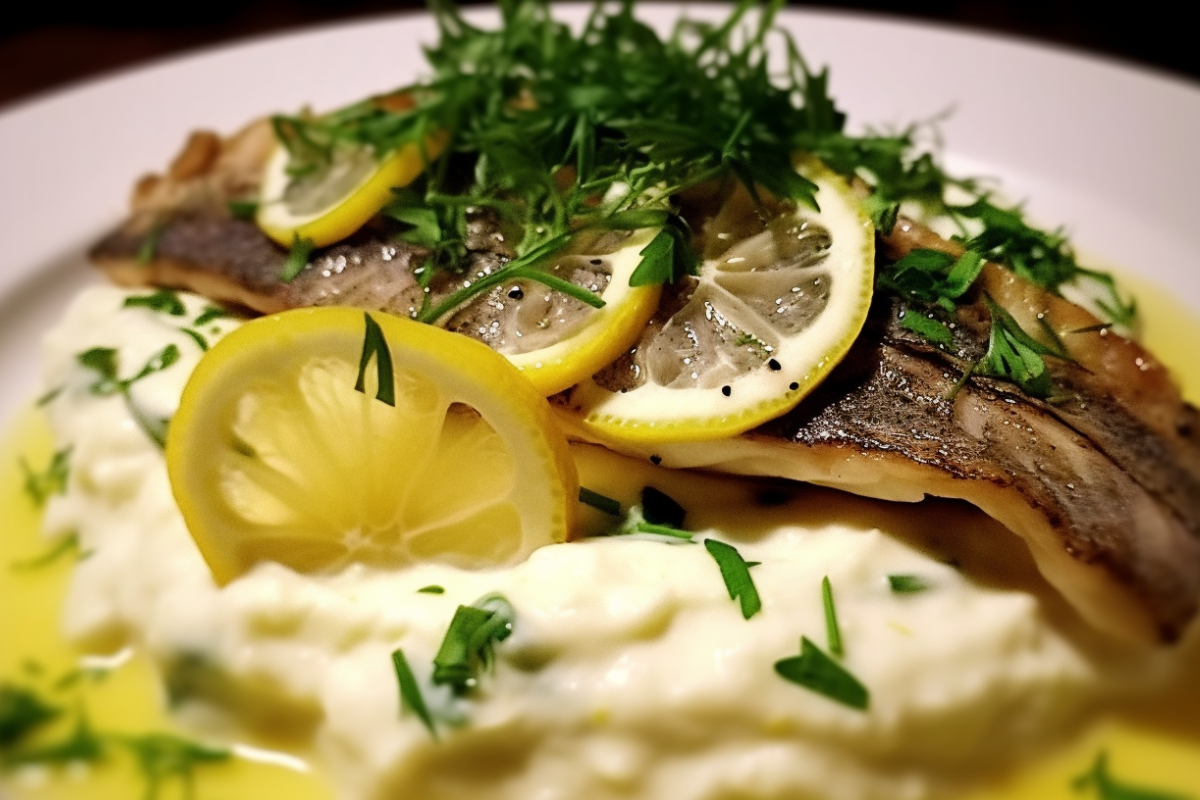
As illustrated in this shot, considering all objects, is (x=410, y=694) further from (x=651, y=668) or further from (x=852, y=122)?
(x=852, y=122)

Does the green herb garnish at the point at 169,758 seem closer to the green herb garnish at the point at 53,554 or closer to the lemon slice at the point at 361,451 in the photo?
the lemon slice at the point at 361,451

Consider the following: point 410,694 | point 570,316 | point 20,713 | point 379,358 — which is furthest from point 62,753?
point 570,316

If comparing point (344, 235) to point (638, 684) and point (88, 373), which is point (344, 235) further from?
point (638, 684)

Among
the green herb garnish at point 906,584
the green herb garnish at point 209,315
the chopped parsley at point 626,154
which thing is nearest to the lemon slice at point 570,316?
the chopped parsley at point 626,154

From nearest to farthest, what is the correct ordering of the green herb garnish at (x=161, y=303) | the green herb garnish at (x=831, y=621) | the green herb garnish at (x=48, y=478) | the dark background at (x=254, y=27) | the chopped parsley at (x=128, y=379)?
the green herb garnish at (x=831, y=621)
the chopped parsley at (x=128, y=379)
the green herb garnish at (x=48, y=478)
the green herb garnish at (x=161, y=303)
the dark background at (x=254, y=27)

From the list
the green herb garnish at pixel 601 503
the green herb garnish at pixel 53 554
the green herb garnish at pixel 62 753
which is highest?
the green herb garnish at pixel 601 503

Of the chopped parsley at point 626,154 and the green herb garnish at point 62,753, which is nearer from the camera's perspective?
the green herb garnish at point 62,753
